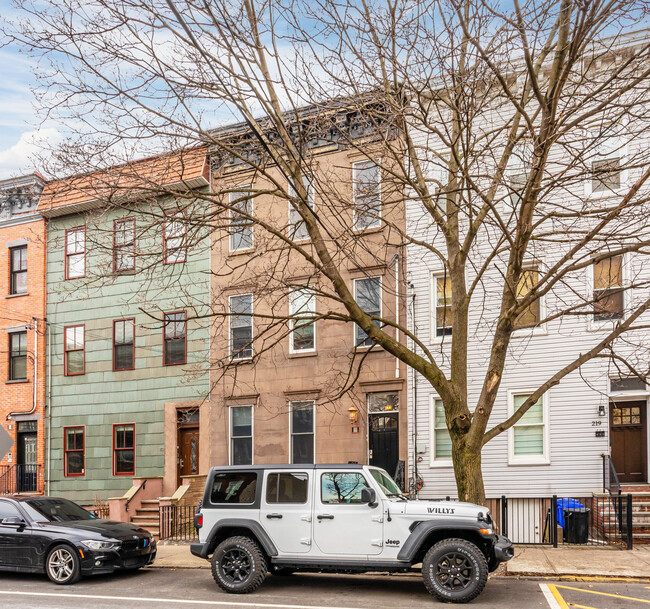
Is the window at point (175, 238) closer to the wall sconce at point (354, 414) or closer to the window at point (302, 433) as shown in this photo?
the window at point (302, 433)

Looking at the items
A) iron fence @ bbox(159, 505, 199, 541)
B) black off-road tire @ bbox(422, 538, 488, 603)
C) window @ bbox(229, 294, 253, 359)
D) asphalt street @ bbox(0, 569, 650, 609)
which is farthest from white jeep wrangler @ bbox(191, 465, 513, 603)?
window @ bbox(229, 294, 253, 359)

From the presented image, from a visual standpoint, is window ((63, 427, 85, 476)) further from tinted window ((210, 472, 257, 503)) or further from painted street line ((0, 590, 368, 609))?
tinted window ((210, 472, 257, 503))

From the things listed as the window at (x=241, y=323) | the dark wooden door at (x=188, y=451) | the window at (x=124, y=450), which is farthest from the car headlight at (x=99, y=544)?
the window at (x=124, y=450)

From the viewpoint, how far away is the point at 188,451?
2328cm

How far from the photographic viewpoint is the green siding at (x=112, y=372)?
23172 mm

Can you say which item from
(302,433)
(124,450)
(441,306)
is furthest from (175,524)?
(441,306)

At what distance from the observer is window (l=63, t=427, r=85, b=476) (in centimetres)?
2475

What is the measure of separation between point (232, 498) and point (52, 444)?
14.8m

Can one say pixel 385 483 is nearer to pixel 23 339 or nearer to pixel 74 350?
pixel 74 350

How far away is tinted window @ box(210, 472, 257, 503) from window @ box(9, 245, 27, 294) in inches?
660

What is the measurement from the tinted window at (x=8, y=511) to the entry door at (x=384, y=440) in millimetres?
9356

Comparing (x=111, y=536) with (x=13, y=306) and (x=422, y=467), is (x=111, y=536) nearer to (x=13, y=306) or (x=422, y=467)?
(x=422, y=467)

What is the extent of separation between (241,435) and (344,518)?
36.1 feet

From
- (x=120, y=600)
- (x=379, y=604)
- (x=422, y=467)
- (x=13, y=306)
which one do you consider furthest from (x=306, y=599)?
(x=13, y=306)
